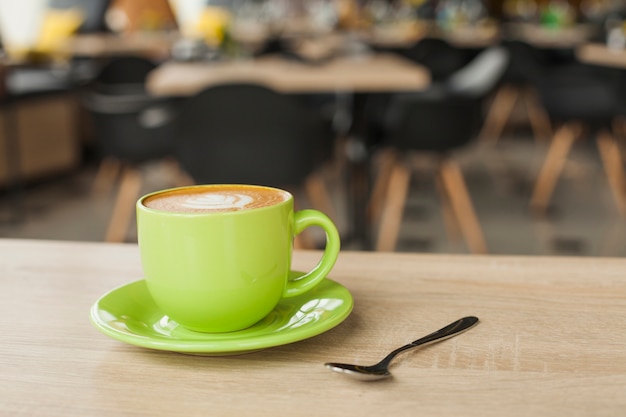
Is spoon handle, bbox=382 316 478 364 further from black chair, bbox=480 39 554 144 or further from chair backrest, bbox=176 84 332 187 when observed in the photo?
black chair, bbox=480 39 554 144

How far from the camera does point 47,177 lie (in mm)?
5027

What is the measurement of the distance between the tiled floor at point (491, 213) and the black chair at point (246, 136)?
2.80 ft

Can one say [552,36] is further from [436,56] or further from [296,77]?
[296,77]

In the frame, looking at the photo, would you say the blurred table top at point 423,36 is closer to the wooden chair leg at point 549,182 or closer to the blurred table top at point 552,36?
the blurred table top at point 552,36

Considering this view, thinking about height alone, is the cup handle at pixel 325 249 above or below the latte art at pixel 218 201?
below

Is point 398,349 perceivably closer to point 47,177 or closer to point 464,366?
point 464,366

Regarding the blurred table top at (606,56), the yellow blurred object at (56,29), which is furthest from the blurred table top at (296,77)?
the yellow blurred object at (56,29)

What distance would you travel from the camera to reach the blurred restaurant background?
2479 millimetres

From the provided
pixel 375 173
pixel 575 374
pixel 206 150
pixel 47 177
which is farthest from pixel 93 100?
pixel 575 374

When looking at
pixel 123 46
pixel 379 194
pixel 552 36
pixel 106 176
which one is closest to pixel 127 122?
pixel 379 194

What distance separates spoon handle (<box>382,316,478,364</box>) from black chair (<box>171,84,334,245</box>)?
177 centimetres

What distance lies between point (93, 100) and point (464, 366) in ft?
10.9

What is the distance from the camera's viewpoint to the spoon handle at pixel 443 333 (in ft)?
1.63

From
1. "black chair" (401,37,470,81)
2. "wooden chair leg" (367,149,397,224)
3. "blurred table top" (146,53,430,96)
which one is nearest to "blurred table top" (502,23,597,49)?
"black chair" (401,37,470,81)
